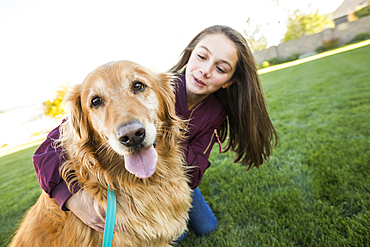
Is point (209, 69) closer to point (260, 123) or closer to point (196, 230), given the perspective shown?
point (260, 123)

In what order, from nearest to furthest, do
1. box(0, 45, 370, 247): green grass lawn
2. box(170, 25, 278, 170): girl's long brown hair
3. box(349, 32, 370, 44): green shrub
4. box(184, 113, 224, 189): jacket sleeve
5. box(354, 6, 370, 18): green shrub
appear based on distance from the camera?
box(0, 45, 370, 247): green grass lawn < box(184, 113, 224, 189): jacket sleeve < box(170, 25, 278, 170): girl's long brown hair < box(349, 32, 370, 44): green shrub < box(354, 6, 370, 18): green shrub

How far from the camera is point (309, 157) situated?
11.5 ft

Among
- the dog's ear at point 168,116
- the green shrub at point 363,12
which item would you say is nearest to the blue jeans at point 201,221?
the dog's ear at point 168,116

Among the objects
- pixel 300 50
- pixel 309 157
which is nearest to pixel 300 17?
pixel 300 50

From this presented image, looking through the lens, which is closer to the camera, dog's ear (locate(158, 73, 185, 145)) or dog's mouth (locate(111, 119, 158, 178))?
dog's mouth (locate(111, 119, 158, 178))

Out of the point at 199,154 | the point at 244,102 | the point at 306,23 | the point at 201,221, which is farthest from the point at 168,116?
the point at 306,23

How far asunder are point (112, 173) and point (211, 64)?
5.52 feet

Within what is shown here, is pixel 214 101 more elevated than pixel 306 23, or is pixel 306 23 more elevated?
pixel 214 101

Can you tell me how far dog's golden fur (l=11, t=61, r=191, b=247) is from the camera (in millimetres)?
1658

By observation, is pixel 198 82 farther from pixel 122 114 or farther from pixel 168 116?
pixel 122 114

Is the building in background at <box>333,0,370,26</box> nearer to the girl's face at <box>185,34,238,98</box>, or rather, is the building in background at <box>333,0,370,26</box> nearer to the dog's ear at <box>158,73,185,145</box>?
the girl's face at <box>185,34,238,98</box>

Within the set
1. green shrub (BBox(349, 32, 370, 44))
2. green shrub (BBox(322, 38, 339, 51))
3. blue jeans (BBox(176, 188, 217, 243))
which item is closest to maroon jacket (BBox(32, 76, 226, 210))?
blue jeans (BBox(176, 188, 217, 243))

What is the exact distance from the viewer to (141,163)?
5.36 ft

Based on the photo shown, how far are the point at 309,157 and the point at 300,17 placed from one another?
164 feet
